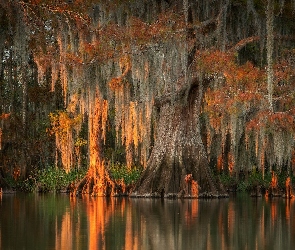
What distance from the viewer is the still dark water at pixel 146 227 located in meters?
11.6

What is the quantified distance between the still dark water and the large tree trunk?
440 centimetres

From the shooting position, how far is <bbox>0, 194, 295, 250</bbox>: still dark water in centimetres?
1159

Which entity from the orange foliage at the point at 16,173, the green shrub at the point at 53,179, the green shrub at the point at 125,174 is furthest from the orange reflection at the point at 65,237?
the orange foliage at the point at 16,173

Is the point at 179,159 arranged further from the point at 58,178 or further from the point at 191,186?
the point at 58,178

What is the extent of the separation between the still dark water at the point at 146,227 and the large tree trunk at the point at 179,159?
4399mm

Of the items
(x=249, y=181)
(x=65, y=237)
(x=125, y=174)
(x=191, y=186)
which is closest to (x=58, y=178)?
(x=125, y=174)

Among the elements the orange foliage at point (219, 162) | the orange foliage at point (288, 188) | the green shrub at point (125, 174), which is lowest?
the orange foliage at point (288, 188)

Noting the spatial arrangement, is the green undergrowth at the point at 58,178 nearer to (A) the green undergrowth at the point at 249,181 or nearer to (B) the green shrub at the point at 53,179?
(B) the green shrub at the point at 53,179

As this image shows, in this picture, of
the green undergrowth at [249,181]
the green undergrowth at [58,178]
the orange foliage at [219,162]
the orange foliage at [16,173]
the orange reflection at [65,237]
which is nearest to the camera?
the orange reflection at [65,237]

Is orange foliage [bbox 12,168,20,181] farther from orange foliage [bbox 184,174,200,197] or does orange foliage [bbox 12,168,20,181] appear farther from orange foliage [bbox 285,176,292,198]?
orange foliage [bbox 285,176,292,198]

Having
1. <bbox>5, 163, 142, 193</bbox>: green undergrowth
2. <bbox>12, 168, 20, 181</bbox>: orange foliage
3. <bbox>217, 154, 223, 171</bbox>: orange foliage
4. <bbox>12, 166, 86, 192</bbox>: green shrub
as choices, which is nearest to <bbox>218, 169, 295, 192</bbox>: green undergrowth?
<bbox>217, 154, 223, 171</bbox>: orange foliage

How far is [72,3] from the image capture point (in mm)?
22297

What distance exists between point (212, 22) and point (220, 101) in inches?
101

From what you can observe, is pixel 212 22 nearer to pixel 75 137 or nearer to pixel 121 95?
pixel 121 95
